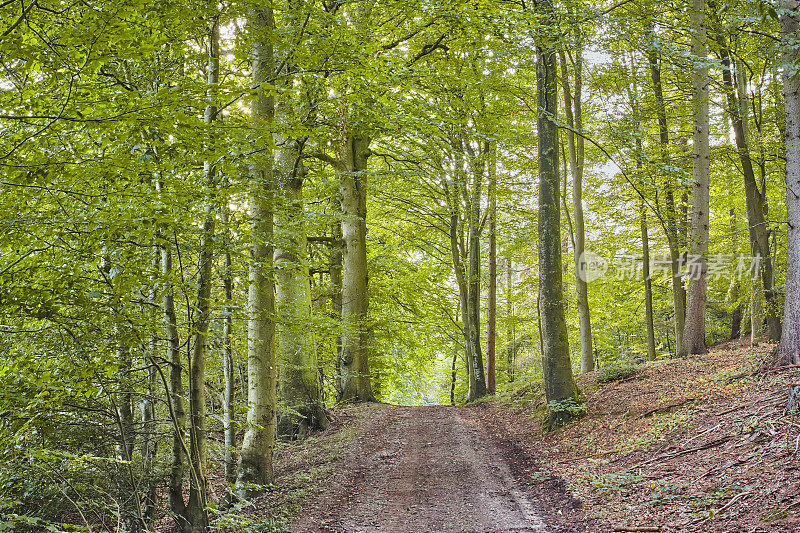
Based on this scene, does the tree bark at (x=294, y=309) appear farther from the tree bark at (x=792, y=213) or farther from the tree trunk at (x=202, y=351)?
the tree bark at (x=792, y=213)

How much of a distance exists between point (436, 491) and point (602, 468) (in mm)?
2317

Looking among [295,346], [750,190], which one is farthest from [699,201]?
[295,346]

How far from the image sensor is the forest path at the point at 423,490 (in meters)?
6.00

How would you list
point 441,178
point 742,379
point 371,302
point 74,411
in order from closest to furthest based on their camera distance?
point 74,411, point 742,379, point 441,178, point 371,302

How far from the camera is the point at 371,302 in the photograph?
60.4 feet

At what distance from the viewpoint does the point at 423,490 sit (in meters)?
7.38

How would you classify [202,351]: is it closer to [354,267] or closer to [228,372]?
[228,372]

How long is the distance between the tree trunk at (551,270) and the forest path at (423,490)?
164cm

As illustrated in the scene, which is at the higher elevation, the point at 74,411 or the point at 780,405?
the point at 74,411

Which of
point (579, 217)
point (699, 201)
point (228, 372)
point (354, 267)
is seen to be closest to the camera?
point (228, 372)

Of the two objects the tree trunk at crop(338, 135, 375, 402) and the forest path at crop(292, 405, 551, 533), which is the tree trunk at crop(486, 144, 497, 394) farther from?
the forest path at crop(292, 405, 551, 533)

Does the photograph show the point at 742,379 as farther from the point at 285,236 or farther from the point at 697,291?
the point at 285,236

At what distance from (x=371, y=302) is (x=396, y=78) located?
12045 millimetres

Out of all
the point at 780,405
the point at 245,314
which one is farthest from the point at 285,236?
the point at 780,405
